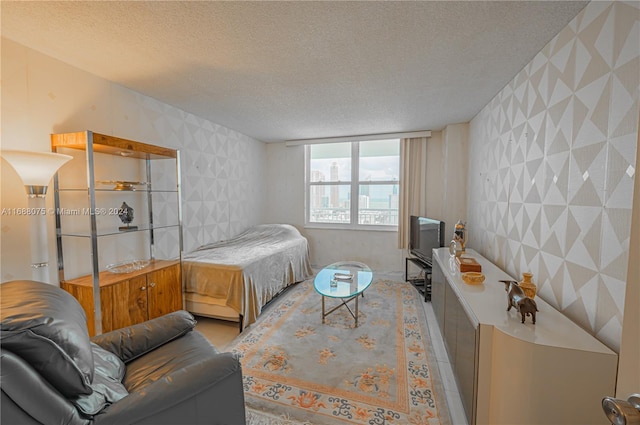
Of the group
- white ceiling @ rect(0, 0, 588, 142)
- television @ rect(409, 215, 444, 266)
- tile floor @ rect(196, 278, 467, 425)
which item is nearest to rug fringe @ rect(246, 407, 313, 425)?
tile floor @ rect(196, 278, 467, 425)

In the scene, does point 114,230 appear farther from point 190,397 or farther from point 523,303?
point 523,303

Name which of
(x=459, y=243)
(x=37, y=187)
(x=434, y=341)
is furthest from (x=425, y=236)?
(x=37, y=187)

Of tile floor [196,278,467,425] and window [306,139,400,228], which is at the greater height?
window [306,139,400,228]

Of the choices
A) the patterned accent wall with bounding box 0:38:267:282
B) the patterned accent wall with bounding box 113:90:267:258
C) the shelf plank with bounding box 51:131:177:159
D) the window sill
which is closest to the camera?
the patterned accent wall with bounding box 0:38:267:282

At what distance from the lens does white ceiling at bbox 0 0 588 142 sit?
1.45 meters

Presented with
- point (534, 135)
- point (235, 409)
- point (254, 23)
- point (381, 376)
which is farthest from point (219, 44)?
point (381, 376)

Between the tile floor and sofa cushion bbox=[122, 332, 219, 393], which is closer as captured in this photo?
sofa cushion bbox=[122, 332, 219, 393]

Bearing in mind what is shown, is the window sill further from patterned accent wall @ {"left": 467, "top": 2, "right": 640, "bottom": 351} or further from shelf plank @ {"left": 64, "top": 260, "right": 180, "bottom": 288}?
shelf plank @ {"left": 64, "top": 260, "right": 180, "bottom": 288}

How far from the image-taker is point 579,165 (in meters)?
1.43

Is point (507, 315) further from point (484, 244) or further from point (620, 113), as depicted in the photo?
point (484, 244)

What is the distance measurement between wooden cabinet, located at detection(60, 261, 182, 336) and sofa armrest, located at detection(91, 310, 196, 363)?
586mm

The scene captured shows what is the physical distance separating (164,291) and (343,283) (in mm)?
1816

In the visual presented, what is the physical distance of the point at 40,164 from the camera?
66.8 inches

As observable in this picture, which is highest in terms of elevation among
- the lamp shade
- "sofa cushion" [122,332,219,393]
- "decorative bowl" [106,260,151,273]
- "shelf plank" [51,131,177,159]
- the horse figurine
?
"shelf plank" [51,131,177,159]
